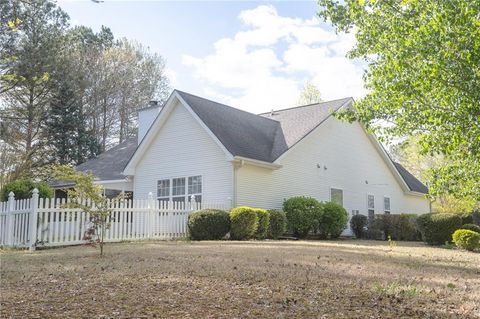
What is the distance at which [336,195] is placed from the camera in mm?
22297

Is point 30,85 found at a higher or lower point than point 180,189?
higher

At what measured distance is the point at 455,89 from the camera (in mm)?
8820

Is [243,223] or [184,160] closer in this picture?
[243,223]

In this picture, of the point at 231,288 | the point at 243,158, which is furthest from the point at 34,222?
the point at 231,288

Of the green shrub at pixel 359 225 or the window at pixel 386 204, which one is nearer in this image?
the green shrub at pixel 359 225

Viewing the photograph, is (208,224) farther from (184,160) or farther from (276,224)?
(184,160)

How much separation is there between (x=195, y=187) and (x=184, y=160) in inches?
49.7

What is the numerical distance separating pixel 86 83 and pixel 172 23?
21950 millimetres

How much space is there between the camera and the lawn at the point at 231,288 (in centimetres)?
468

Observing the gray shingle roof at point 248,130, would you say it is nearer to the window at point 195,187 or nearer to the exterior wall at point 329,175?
the exterior wall at point 329,175

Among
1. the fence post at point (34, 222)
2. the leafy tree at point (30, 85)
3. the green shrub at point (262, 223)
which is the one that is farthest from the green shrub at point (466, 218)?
the leafy tree at point (30, 85)

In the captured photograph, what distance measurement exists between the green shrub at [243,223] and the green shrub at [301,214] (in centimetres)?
293

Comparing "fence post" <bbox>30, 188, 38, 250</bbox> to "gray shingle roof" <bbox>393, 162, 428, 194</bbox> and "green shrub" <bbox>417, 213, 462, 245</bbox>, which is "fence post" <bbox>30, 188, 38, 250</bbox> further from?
"gray shingle roof" <bbox>393, 162, 428, 194</bbox>

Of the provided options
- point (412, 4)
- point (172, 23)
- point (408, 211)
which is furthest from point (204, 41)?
point (408, 211)
